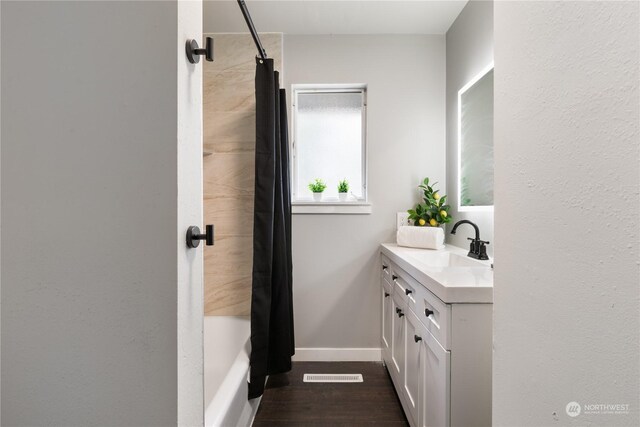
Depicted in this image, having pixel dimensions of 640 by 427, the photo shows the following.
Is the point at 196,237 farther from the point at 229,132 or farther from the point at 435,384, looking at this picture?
the point at 229,132

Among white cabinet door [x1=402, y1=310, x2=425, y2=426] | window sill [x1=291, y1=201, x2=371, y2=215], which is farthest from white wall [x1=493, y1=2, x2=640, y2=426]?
window sill [x1=291, y1=201, x2=371, y2=215]

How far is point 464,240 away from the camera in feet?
6.60

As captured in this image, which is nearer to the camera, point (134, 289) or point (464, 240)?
point (134, 289)

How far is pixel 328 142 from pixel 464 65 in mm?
1074

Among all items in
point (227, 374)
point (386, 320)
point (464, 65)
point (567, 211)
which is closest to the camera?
point (567, 211)

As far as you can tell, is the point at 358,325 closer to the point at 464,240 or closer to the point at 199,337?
the point at 464,240

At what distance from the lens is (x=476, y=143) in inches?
74.0

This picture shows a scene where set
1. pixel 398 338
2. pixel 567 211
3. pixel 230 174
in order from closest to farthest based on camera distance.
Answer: pixel 567 211 < pixel 398 338 < pixel 230 174

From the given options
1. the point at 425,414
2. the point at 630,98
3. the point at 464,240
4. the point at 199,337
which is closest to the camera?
the point at 630,98

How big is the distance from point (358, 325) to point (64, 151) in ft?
7.02

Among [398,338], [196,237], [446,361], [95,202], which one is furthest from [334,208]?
[95,202]

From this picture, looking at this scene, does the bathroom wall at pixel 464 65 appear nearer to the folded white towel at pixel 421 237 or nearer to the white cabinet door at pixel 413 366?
the folded white towel at pixel 421 237

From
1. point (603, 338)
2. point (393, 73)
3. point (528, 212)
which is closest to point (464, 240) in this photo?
point (393, 73)

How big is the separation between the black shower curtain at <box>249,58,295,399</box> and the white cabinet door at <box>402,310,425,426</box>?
2.40 ft
